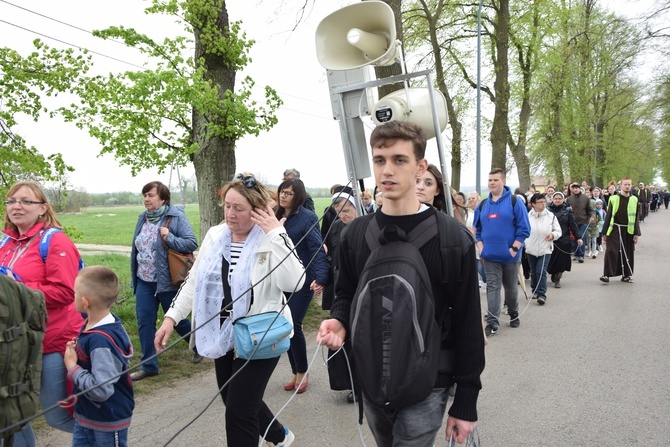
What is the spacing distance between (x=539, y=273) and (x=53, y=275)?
7838 mm

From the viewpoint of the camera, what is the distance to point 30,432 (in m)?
2.95

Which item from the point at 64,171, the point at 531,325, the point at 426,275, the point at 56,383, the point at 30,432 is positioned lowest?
the point at 531,325

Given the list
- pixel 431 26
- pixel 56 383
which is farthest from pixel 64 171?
pixel 431 26

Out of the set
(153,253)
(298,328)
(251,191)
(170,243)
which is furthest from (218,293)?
(153,253)

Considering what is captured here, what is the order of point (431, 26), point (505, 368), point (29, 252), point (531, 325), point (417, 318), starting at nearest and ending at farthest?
point (417, 318) < point (29, 252) < point (505, 368) < point (531, 325) < point (431, 26)

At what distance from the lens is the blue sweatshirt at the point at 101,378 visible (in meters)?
2.81

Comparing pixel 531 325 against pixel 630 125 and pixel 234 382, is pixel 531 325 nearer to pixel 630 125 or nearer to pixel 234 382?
pixel 234 382

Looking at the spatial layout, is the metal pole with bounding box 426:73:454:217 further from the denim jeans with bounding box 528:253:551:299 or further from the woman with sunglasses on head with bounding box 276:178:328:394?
the denim jeans with bounding box 528:253:551:299

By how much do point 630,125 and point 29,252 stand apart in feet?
106

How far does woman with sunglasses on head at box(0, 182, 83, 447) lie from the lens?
3.10m

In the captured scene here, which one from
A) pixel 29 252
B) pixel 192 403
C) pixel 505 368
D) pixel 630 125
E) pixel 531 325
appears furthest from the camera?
pixel 630 125

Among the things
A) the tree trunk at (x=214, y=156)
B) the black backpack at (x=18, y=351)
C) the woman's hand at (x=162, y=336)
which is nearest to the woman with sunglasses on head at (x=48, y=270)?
the black backpack at (x=18, y=351)

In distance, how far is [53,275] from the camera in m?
3.20

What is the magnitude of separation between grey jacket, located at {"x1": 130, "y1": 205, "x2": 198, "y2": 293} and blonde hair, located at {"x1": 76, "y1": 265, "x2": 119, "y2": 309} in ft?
7.17
